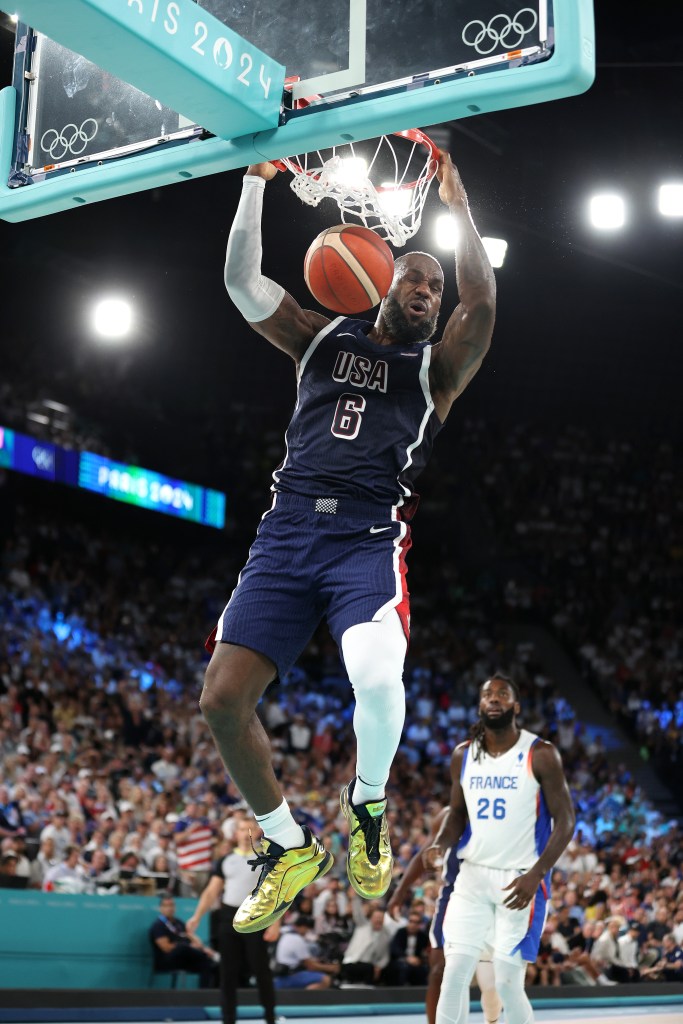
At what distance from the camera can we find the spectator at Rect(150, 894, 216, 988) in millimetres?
10461

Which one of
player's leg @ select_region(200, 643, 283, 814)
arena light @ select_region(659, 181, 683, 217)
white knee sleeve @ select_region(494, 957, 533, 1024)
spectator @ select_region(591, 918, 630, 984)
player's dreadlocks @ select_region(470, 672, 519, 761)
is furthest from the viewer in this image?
spectator @ select_region(591, 918, 630, 984)

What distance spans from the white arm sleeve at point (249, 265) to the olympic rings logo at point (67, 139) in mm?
699

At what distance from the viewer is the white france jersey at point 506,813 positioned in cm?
724

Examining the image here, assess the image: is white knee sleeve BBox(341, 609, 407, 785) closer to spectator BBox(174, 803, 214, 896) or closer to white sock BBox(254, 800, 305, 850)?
white sock BBox(254, 800, 305, 850)

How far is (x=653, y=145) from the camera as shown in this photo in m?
14.1

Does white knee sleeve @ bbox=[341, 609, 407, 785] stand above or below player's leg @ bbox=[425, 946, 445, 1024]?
above

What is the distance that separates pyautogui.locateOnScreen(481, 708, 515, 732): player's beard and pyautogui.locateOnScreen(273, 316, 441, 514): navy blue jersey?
125 inches

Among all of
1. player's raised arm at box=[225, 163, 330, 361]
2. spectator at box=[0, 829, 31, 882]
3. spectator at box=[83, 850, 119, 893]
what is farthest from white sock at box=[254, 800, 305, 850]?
spectator at box=[83, 850, 119, 893]

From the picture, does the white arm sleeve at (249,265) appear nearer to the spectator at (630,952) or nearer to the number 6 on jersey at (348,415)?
the number 6 on jersey at (348,415)

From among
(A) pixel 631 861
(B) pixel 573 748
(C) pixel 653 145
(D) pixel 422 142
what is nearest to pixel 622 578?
(B) pixel 573 748

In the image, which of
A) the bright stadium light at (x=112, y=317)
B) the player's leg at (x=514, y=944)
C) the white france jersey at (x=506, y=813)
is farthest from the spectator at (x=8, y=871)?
the bright stadium light at (x=112, y=317)

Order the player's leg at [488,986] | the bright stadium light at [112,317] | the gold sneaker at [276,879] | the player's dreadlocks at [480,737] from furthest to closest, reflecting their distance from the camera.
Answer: the bright stadium light at [112,317] → the player's leg at [488,986] → the player's dreadlocks at [480,737] → the gold sneaker at [276,879]

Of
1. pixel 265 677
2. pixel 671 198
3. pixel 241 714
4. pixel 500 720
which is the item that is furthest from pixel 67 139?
pixel 671 198

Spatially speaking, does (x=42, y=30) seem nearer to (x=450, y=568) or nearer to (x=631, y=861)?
(x=631, y=861)
